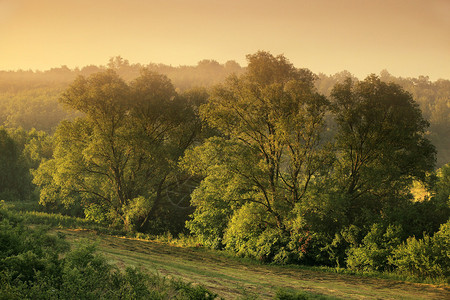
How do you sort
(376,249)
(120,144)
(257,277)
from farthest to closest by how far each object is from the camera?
1. (120,144)
2. (376,249)
3. (257,277)

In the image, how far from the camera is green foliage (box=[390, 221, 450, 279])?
17.2 metres

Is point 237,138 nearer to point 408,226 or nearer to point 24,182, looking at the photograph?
point 408,226

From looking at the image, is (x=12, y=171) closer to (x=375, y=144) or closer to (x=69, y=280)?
(x=375, y=144)

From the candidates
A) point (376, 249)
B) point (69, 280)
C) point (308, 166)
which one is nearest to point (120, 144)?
point (308, 166)

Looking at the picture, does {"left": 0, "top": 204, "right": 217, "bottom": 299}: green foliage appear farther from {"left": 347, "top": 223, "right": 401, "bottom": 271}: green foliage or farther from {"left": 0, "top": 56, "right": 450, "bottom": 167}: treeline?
{"left": 0, "top": 56, "right": 450, "bottom": 167}: treeline

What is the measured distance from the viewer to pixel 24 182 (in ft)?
165

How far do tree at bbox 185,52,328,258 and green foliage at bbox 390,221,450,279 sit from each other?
20.7 ft

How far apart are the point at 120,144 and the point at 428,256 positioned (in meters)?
22.7

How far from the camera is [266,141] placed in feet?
77.2

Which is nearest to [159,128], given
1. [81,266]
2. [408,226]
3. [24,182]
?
[408,226]

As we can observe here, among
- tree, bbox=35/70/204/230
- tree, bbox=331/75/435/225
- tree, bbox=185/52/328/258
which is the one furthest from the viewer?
tree, bbox=35/70/204/230

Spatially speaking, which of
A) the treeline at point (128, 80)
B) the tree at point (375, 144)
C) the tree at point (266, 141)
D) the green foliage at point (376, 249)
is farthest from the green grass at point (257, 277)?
the treeline at point (128, 80)

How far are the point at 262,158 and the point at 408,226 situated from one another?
389 inches

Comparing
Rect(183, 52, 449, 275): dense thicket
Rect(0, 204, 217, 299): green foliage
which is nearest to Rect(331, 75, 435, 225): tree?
Rect(183, 52, 449, 275): dense thicket
